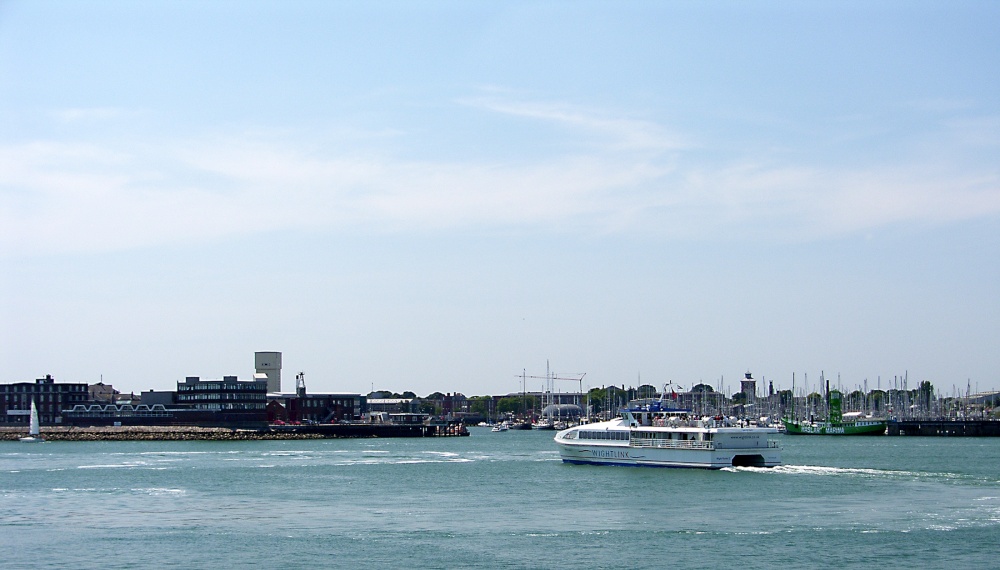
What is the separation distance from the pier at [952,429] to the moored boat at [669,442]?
11481 cm

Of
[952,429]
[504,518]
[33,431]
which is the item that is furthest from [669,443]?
[33,431]

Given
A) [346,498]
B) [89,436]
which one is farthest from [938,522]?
[89,436]

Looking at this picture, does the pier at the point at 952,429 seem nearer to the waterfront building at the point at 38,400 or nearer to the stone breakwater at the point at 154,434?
the stone breakwater at the point at 154,434

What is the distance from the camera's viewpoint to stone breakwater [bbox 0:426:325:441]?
569 feet

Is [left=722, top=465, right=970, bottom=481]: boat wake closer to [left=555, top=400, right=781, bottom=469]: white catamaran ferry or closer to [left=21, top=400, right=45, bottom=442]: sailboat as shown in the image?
[left=555, top=400, right=781, bottom=469]: white catamaran ferry

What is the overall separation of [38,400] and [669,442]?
5906 inches

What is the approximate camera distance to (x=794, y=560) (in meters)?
42.2

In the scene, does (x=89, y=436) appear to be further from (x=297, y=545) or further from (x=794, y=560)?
(x=794, y=560)

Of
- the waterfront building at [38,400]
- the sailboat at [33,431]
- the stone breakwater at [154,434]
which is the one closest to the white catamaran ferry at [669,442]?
the stone breakwater at [154,434]

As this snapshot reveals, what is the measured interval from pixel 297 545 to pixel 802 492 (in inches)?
1214

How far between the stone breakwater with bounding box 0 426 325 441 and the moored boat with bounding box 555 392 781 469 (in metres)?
97.4

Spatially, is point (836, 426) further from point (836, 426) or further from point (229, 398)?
point (229, 398)

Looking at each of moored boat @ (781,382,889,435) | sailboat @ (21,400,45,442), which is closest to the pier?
moored boat @ (781,382,889,435)

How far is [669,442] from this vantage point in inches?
3172
